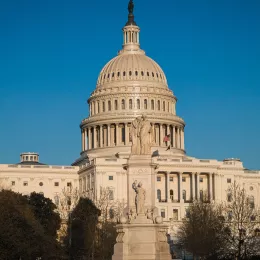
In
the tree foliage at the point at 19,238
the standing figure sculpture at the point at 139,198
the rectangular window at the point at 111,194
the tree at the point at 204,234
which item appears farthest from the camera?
the rectangular window at the point at 111,194

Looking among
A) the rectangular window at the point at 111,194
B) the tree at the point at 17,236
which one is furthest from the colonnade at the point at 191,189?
the tree at the point at 17,236

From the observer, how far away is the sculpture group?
73250 mm

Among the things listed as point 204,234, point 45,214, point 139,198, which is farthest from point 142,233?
point 45,214

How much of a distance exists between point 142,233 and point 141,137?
757 cm

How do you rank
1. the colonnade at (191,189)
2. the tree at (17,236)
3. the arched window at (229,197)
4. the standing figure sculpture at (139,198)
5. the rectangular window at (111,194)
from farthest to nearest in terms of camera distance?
the arched window at (229,197), the colonnade at (191,189), the rectangular window at (111,194), the tree at (17,236), the standing figure sculpture at (139,198)

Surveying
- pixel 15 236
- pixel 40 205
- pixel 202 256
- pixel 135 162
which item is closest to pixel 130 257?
pixel 135 162

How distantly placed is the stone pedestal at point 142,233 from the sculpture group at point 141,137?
185 centimetres

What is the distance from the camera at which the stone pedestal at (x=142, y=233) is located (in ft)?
231

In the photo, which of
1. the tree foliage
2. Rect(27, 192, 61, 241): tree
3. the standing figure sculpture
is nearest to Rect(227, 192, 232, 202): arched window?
Rect(27, 192, 61, 241): tree

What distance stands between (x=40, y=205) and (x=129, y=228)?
72.3 m

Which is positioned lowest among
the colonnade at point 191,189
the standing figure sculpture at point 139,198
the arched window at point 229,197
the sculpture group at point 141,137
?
the standing figure sculpture at point 139,198

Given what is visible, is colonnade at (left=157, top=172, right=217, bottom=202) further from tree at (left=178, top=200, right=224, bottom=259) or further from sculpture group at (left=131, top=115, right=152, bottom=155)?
sculpture group at (left=131, top=115, right=152, bottom=155)

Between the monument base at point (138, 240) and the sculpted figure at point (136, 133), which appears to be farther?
the sculpted figure at point (136, 133)

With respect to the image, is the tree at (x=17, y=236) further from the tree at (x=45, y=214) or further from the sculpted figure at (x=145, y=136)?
the tree at (x=45, y=214)
